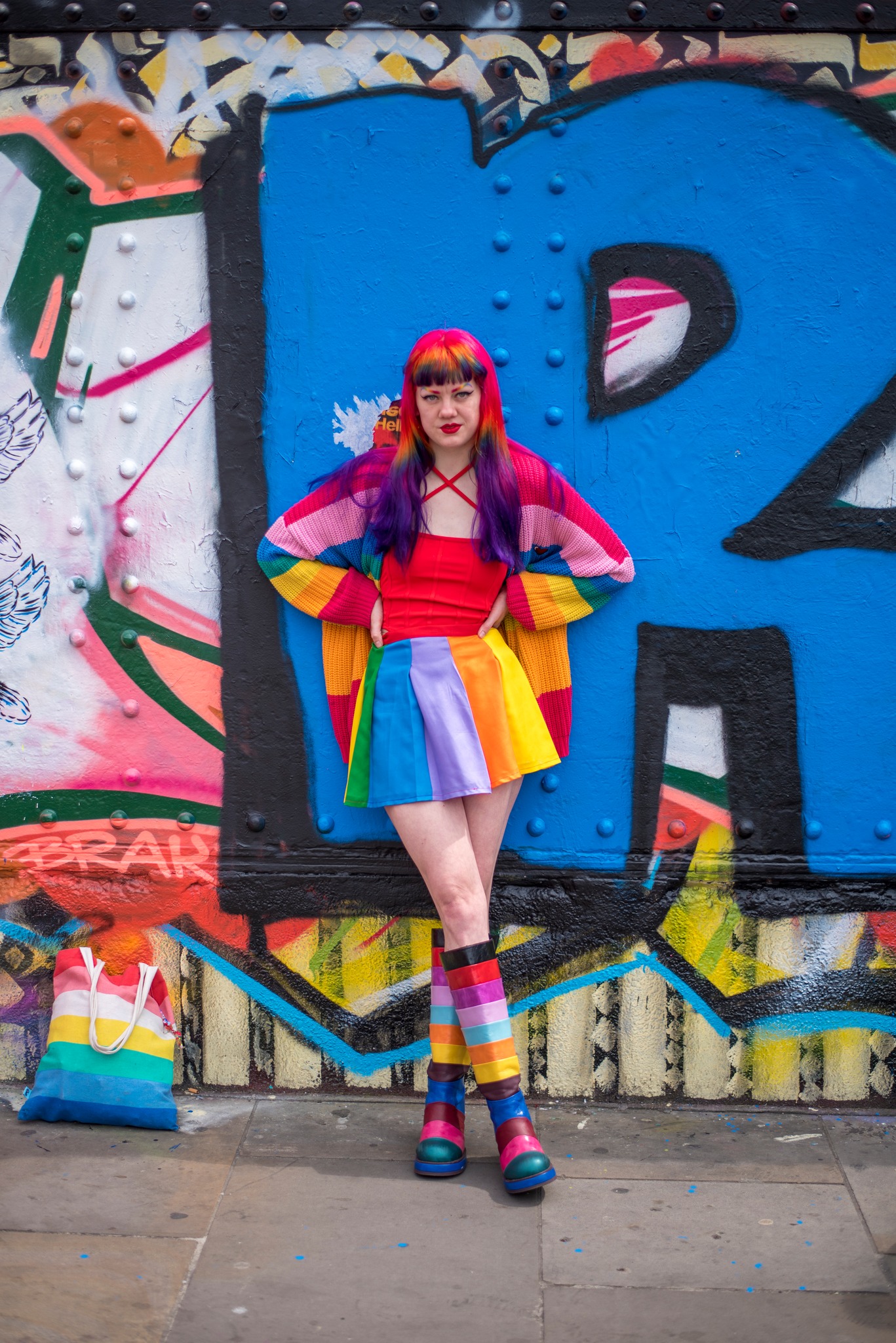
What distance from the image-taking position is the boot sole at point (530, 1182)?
2791 mm

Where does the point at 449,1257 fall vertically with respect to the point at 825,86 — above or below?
below

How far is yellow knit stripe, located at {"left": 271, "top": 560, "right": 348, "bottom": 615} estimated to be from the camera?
123 inches

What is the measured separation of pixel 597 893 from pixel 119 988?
4.22 feet

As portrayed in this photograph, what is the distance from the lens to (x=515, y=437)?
3160mm

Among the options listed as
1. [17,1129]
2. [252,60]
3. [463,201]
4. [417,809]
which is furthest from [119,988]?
[252,60]

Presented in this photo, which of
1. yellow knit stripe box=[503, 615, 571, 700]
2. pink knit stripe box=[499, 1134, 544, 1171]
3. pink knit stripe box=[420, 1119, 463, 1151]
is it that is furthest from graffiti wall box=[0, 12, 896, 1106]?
pink knit stripe box=[499, 1134, 544, 1171]

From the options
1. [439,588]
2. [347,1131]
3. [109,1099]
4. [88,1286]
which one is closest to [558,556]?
[439,588]

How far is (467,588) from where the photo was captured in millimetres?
3016

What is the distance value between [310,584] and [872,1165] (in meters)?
2.02

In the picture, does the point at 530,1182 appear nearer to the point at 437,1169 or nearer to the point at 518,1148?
the point at 518,1148

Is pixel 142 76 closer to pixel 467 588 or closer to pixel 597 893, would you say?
pixel 467 588

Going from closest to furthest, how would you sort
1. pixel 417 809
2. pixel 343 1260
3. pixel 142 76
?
pixel 343 1260 → pixel 417 809 → pixel 142 76

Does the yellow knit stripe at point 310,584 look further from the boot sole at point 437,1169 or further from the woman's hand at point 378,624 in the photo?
the boot sole at point 437,1169

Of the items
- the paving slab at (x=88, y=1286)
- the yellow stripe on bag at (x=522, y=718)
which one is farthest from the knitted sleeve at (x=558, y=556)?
the paving slab at (x=88, y=1286)
